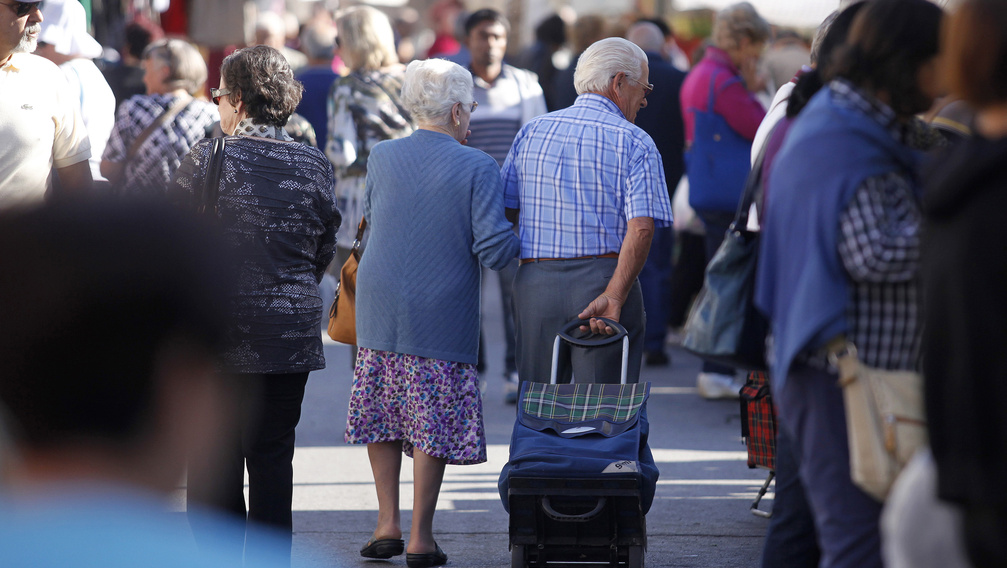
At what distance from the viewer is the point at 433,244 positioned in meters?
4.42

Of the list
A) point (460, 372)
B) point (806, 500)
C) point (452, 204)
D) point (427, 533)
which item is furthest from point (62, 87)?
point (806, 500)

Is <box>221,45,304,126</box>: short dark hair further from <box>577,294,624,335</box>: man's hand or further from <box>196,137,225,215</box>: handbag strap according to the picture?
<box>577,294,624,335</box>: man's hand

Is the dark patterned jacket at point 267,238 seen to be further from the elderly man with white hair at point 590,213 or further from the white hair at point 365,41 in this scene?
the white hair at point 365,41

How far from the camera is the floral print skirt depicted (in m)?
4.41

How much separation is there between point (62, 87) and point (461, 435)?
6.46ft

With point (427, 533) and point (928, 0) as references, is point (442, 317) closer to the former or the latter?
point (427, 533)

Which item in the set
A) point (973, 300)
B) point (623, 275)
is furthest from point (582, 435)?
point (973, 300)

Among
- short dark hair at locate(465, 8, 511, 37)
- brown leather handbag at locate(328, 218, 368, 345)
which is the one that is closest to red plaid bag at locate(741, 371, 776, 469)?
brown leather handbag at locate(328, 218, 368, 345)

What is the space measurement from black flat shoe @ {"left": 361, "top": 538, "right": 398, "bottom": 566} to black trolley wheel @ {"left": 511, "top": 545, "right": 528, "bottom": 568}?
0.68 meters

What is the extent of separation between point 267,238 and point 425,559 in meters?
1.37

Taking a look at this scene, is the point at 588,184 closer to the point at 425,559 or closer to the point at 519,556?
the point at 519,556

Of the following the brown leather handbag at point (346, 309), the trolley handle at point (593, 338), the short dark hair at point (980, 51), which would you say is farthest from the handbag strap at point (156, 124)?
the short dark hair at point (980, 51)

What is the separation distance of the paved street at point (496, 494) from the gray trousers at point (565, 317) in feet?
2.34

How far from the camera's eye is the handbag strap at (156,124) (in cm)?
609
